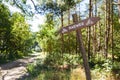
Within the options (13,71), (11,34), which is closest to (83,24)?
(13,71)

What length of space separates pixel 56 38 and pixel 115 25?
848 cm

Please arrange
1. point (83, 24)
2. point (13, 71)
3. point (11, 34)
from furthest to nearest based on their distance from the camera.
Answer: point (11, 34) → point (13, 71) → point (83, 24)

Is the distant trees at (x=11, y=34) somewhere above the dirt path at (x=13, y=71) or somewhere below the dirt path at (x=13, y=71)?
above

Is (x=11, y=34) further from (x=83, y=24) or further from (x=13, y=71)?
(x=83, y=24)

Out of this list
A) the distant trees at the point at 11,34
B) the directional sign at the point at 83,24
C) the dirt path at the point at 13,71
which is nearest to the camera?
the directional sign at the point at 83,24

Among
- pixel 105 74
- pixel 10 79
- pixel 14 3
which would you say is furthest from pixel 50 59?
pixel 105 74

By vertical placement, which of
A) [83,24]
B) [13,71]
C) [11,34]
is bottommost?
[13,71]

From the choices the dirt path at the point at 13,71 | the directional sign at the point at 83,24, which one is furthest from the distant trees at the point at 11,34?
the directional sign at the point at 83,24

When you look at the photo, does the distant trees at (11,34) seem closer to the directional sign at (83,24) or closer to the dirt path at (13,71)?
the dirt path at (13,71)

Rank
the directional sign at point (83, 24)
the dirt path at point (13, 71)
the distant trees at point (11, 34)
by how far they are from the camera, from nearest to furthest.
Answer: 1. the directional sign at point (83, 24)
2. the dirt path at point (13, 71)
3. the distant trees at point (11, 34)

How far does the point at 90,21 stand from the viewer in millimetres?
5500

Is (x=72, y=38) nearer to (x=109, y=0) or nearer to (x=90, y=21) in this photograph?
(x=109, y=0)

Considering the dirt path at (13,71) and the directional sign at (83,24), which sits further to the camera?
the dirt path at (13,71)

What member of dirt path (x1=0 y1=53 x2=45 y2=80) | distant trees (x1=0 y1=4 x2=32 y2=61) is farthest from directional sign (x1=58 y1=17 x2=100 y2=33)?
distant trees (x1=0 y1=4 x2=32 y2=61)
